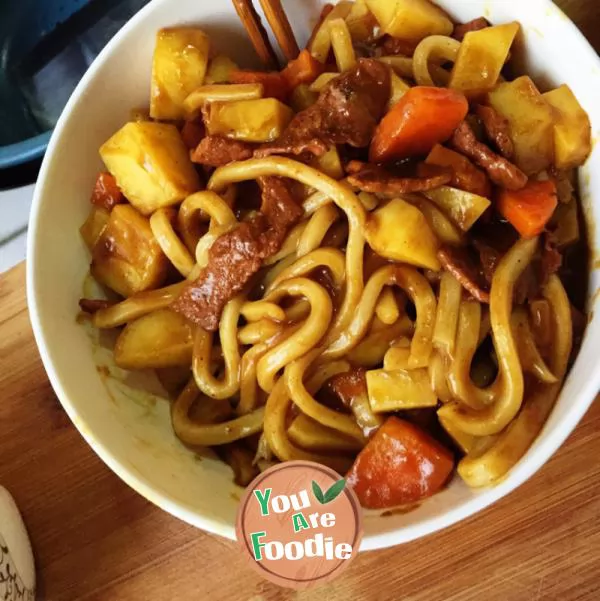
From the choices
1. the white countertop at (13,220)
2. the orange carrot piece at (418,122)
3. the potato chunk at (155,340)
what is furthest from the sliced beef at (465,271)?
the white countertop at (13,220)

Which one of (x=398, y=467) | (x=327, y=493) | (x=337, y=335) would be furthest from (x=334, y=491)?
(x=337, y=335)

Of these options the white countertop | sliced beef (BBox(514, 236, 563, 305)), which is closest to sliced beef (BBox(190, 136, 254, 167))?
sliced beef (BBox(514, 236, 563, 305))

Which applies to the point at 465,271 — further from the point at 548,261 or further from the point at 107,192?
the point at 107,192

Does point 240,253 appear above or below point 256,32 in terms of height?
below

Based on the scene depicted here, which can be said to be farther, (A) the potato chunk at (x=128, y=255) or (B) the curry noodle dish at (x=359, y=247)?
(A) the potato chunk at (x=128, y=255)
